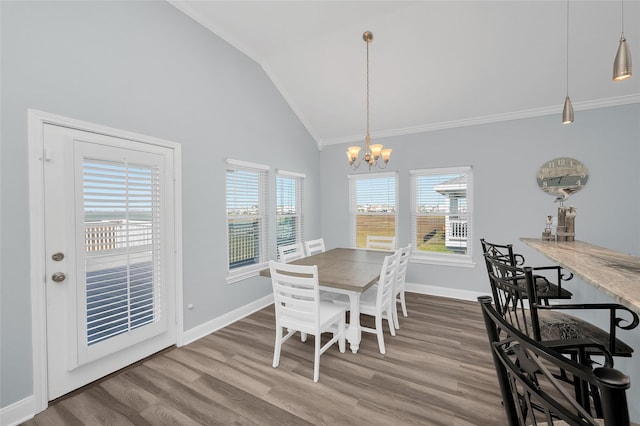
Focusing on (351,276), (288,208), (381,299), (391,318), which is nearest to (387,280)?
(381,299)

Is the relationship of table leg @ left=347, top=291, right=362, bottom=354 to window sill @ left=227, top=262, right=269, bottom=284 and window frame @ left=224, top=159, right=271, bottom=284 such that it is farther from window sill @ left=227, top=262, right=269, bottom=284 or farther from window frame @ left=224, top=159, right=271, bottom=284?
window frame @ left=224, top=159, right=271, bottom=284

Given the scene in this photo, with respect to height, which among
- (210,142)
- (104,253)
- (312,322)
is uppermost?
(210,142)

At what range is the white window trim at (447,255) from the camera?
4.18 m

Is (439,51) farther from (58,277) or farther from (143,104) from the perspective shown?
(58,277)

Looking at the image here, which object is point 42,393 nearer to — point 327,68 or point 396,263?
point 396,263

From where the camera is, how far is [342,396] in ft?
6.82

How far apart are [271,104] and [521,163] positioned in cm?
375

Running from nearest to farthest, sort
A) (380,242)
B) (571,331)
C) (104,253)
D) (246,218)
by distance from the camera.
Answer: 1. (571,331)
2. (104,253)
3. (246,218)
4. (380,242)

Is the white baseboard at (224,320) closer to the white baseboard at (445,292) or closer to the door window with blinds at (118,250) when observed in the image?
the door window with blinds at (118,250)

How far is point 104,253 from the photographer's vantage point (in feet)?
7.47

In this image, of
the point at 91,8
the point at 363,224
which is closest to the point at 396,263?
the point at 363,224

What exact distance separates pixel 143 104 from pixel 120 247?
134cm

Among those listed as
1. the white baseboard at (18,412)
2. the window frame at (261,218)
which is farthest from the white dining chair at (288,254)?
the white baseboard at (18,412)

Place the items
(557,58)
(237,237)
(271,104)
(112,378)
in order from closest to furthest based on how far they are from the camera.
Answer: (112,378)
(557,58)
(237,237)
(271,104)
